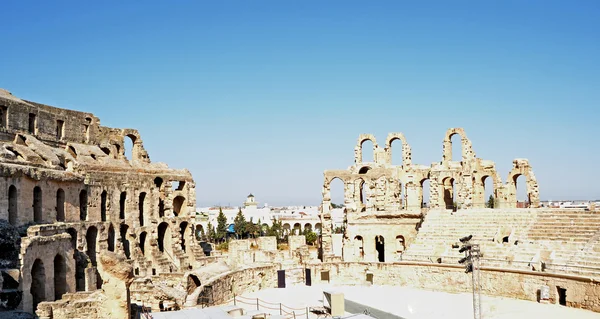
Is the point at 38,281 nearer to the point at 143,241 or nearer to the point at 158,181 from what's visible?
the point at 143,241

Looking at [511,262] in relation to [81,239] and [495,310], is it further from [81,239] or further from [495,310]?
[81,239]

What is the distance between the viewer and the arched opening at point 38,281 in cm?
2169

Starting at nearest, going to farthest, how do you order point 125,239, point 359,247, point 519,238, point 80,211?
point 519,238, point 80,211, point 125,239, point 359,247

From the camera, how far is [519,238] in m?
30.0

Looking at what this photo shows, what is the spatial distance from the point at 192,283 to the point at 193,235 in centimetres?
1104

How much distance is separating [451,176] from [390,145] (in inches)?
206

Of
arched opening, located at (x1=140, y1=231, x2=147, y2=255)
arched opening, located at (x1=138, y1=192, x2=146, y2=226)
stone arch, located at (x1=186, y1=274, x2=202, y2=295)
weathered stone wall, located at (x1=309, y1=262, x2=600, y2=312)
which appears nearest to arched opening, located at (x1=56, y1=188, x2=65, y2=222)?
arched opening, located at (x1=140, y1=231, x2=147, y2=255)

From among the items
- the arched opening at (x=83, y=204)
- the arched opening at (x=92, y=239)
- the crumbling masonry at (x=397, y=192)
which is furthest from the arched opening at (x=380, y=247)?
the arched opening at (x=83, y=204)

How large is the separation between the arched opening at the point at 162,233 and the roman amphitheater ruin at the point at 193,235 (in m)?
0.07

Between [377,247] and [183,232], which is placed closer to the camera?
[183,232]

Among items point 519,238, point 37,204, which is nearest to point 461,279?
point 519,238

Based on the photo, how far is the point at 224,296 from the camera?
27797mm

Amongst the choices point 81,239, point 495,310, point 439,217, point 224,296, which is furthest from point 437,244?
point 81,239

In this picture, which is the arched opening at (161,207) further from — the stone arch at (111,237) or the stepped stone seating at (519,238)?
the stepped stone seating at (519,238)
